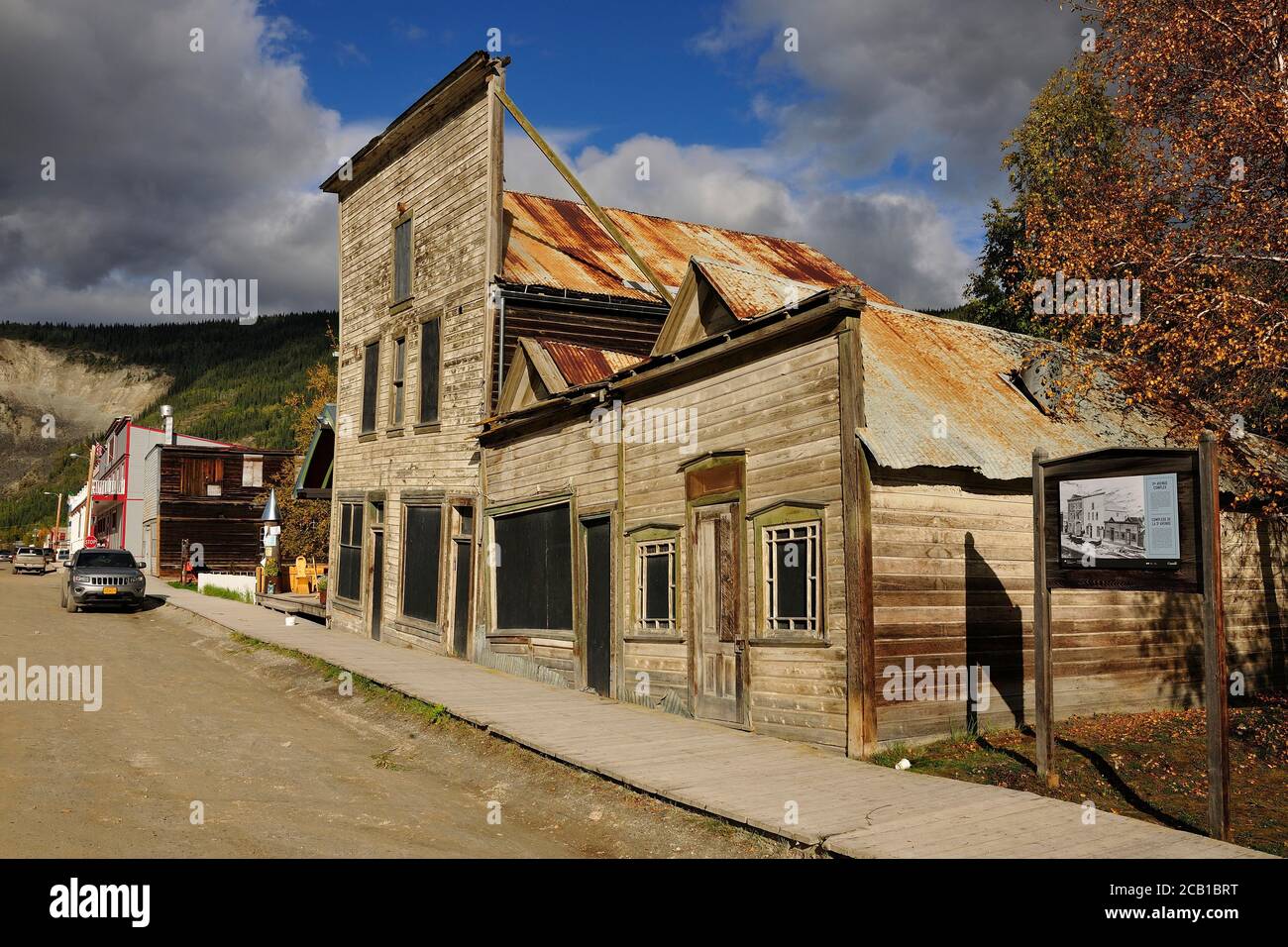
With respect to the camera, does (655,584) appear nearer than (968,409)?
No

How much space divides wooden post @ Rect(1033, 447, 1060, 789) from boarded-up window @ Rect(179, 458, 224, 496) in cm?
5446

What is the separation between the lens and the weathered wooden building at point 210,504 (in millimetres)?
54781

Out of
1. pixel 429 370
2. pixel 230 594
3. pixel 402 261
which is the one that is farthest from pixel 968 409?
pixel 230 594

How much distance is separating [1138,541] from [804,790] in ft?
11.3

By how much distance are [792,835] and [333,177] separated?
Result: 2323 cm

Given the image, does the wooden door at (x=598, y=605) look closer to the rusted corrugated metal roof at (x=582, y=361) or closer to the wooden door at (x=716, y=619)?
the wooden door at (x=716, y=619)

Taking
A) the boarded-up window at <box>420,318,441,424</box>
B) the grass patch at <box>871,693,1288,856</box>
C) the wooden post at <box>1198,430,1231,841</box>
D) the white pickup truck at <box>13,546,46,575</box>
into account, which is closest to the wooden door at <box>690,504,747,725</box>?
the grass patch at <box>871,693,1288,856</box>

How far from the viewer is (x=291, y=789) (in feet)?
29.7

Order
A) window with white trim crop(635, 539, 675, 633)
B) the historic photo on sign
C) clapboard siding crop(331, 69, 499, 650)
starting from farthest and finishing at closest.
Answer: clapboard siding crop(331, 69, 499, 650) < window with white trim crop(635, 539, 675, 633) < the historic photo on sign

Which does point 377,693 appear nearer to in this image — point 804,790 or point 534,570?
point 534,570

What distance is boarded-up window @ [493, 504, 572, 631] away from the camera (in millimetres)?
16250

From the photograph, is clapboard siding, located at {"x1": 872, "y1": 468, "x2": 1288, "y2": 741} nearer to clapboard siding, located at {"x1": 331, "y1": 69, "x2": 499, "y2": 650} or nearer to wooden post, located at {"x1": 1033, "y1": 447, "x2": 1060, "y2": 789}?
wooden post, located at {"x1": 1033, "y1": 447, "x2": 1060, "y2": 789}

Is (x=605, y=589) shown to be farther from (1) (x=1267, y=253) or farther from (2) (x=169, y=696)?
(1) (x=1267, y=253)

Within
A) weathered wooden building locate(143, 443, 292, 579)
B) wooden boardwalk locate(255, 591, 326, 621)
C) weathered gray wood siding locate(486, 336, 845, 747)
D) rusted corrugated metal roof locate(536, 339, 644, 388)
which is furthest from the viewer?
weathered wooden building locate(143, 443, 292, 579)
